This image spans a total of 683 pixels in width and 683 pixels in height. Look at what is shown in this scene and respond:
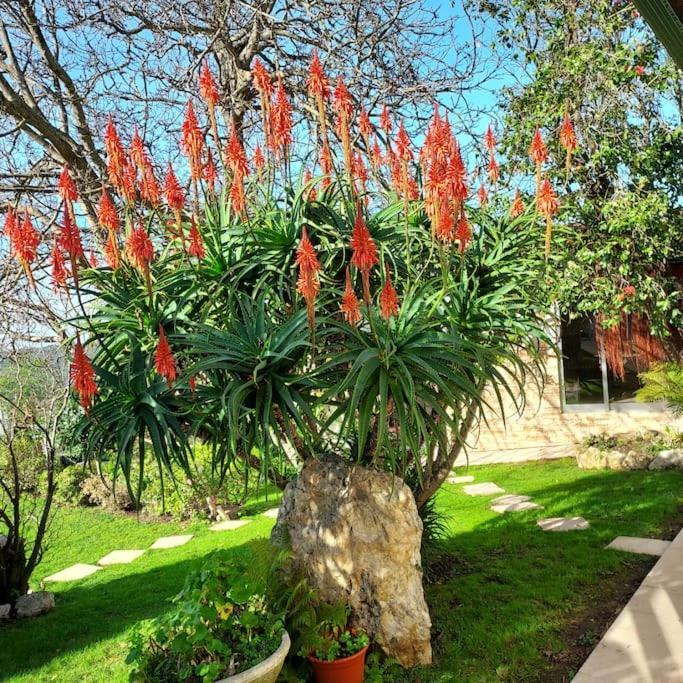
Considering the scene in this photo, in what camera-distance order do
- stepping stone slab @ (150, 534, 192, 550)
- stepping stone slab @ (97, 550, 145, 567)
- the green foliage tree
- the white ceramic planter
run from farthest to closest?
stepping stone slab @ (150, 534, 192, 550) → the green foliage tree → stepping stone slab @ (97, 550, 145, 567) → the white ceramic planter

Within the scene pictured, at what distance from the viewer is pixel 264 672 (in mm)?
2684

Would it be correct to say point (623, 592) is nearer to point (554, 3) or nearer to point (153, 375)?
point (153, 375)

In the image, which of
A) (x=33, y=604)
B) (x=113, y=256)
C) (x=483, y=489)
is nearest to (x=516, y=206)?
(x=113, y=256)

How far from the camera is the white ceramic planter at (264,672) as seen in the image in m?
2.62

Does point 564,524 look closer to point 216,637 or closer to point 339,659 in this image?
point 339,659

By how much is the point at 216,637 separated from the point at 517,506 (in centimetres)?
459

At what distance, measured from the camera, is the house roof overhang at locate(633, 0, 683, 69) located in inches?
72.7

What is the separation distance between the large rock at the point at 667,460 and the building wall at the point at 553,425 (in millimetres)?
1502

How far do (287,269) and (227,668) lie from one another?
194 centimetres

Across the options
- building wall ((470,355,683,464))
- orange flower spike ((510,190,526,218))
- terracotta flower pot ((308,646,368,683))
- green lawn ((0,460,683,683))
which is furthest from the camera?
building wall ((470,355,683,464))

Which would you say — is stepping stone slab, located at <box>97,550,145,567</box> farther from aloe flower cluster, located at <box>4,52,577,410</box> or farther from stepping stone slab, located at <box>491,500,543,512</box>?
aloe flower cluster, located at <box>4,52,577,410</box>

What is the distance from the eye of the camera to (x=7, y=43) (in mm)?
5488

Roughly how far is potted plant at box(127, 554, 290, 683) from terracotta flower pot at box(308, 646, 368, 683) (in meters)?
0.30

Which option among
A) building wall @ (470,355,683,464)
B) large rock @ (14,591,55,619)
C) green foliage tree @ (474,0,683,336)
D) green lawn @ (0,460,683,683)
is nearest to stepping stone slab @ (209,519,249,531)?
green lawn @ (0,460,683,683)
